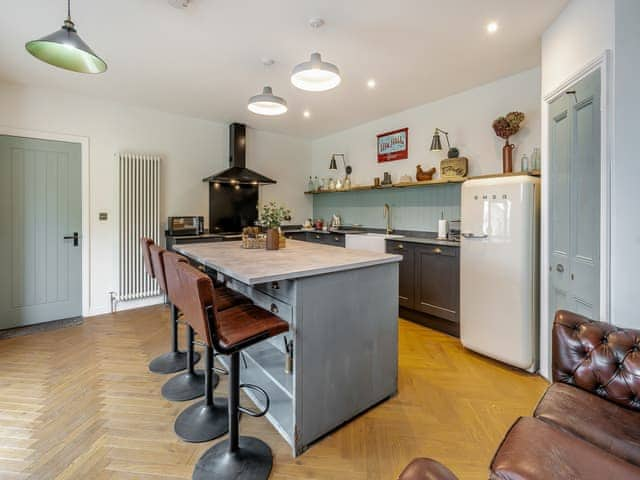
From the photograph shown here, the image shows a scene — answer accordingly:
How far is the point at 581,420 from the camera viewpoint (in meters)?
1.22

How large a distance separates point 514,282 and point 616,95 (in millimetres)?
1435

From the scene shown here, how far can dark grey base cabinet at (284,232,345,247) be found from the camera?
16.2 ft

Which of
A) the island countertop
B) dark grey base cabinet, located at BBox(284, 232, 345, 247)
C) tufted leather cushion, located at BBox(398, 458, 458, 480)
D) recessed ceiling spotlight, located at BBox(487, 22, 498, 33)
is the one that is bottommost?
tufted leather cushion, located at BBox(398, 458, 458, 480)

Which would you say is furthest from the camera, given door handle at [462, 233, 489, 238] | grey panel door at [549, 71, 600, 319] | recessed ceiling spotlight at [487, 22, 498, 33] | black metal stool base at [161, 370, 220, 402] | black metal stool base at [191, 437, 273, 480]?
door handle at [462, 233, 489, 238]

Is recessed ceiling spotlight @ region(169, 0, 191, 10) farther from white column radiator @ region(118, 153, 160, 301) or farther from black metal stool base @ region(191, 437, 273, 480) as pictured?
black metal stool base @ region(191, 437, 273, 480)

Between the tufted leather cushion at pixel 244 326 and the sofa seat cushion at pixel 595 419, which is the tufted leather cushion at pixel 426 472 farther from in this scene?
the tufted leather cushion at pixel 244 326

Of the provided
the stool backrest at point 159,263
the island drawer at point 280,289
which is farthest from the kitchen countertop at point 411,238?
the stool backrest at point 159,263

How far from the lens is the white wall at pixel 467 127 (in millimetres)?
3254

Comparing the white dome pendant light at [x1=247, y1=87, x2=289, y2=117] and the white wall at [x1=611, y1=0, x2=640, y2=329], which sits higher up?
the white dome pendant light at [x1=247, y1=87, x2=289, y2=117]

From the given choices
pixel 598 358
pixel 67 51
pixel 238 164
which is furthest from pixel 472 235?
pixel 238 164

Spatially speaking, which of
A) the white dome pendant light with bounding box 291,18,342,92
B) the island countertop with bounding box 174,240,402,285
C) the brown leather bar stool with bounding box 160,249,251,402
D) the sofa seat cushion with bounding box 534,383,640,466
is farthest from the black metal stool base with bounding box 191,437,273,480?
the white dome pendant light with bounding box 291,18,342,92

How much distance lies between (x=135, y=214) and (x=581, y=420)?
186 inches

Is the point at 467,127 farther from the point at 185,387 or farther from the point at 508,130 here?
the point at 185,387

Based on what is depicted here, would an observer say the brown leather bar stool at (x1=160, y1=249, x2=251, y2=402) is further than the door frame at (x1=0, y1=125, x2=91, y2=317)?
No
